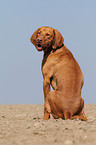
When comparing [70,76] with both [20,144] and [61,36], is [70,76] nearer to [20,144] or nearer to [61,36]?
[61,36]

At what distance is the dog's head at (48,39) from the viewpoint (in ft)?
30.9

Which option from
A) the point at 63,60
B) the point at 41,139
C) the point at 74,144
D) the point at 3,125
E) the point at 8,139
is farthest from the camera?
the point at 63,60

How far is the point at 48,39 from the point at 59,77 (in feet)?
4.42

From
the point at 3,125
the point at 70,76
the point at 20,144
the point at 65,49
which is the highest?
the point at 65,49

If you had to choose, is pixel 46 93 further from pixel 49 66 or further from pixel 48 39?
pixel 48 39

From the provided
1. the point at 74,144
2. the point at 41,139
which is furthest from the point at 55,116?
the point at 74,144

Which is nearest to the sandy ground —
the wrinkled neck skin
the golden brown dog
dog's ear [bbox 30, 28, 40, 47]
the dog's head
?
the golden brown dog

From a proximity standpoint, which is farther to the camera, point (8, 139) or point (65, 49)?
point (65, 49)

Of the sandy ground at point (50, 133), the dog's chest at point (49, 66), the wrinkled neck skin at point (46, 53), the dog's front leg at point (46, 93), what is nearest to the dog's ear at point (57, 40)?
the wrinkled neck skin at point (46, 53)

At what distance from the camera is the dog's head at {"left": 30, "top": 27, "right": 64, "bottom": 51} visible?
9.43 meters

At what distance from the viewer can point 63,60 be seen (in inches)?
372

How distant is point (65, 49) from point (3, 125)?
3248 mm

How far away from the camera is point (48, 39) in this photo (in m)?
9.53

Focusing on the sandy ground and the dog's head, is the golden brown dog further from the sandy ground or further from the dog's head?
the sandy ground
